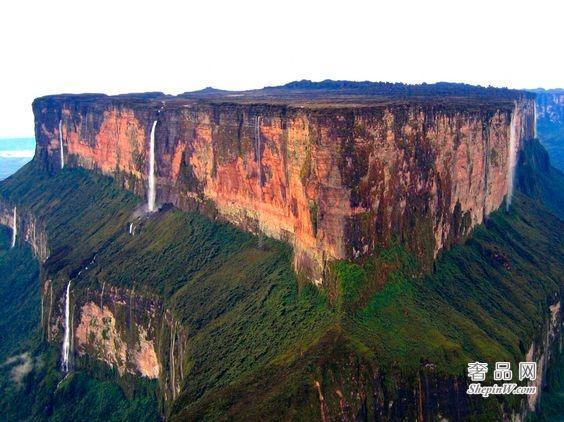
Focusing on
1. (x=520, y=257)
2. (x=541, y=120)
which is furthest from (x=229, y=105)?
(x=541, y=120)

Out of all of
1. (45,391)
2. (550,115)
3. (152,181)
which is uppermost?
(550,115)

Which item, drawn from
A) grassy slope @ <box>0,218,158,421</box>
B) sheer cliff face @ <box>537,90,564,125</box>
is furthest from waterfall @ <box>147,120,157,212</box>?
sheer cliff face @ <box>537,90,564,125</box>

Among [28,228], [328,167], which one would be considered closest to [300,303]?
[328,167]

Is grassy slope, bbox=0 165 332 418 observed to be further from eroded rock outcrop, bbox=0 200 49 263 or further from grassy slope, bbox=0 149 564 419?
eroded rock outcrop, bbox=0 200 49 263

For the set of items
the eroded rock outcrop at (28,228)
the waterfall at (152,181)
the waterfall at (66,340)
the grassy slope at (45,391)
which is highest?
the waterfall at (152,181)

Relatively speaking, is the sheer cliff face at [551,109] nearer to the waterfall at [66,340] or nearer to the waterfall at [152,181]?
the waterfall at [152,181]

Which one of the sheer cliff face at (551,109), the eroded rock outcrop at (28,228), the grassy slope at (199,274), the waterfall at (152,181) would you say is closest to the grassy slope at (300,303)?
the grassy slope at (199,274)

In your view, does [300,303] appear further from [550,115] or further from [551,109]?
[551,109]

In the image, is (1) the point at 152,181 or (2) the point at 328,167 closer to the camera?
(2) the point at 328,167
